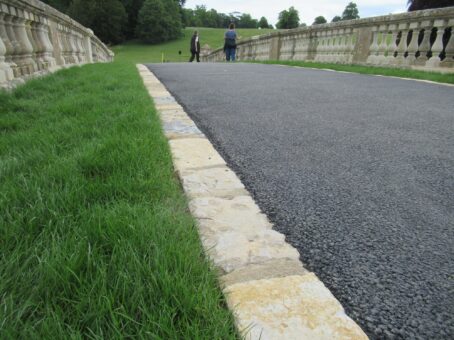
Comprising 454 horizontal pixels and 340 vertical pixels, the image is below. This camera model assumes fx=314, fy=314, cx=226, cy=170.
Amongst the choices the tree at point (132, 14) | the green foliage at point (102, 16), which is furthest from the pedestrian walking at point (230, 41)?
the tree at point (132, 14)

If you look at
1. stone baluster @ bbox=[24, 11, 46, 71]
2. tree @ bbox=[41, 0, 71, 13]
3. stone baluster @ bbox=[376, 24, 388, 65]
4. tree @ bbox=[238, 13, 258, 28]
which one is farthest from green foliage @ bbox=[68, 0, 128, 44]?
tree @ bbox=[238, 13, 258, 28]

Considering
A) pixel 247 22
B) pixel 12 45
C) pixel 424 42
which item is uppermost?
pixel 247 22

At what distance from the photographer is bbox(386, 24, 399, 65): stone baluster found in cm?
841

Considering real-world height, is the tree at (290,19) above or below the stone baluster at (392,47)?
above

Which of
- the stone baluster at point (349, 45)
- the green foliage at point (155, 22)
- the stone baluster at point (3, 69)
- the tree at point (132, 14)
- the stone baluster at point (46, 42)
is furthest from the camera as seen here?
the tree at point (132, 14)

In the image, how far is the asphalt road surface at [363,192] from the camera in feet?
3.38

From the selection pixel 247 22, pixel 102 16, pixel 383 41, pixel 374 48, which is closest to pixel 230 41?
pixel 374 48

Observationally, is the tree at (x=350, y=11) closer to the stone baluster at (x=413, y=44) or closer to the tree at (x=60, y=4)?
the tree at (x=60, y=4)

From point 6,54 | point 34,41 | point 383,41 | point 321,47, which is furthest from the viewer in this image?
point 321,47

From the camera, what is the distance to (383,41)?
28.6ft

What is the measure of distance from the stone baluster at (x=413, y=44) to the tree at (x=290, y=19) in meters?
97.9

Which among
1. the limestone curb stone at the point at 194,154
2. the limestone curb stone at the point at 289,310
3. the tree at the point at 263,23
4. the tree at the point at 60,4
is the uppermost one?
the tree at the point at 263,23

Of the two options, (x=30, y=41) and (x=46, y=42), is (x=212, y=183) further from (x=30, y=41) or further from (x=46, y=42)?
(x=46, y=42)

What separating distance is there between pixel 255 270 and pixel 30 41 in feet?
18.9
